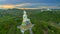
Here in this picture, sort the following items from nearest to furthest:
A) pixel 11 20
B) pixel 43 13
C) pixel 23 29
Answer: pixel 23 29
pixel 11 20
pixel 43 13

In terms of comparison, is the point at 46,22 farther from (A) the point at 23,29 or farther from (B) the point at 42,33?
(A) the point at 23,29

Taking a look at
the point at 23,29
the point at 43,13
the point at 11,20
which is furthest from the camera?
the point at 43,13

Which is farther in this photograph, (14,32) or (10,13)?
(10,13)

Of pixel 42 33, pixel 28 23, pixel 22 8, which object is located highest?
pixel 22 8

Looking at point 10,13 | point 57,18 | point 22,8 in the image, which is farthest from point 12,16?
point 57,18

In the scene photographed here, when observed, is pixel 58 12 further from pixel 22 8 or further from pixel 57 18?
pixel 22 8

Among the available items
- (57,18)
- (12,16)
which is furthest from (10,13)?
(57,18)

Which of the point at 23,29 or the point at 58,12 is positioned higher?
the point at 58,12
